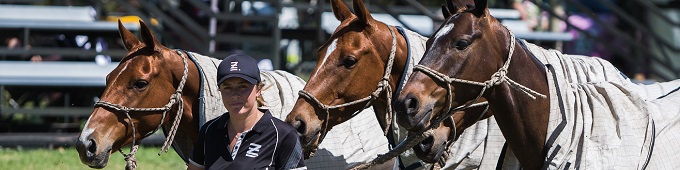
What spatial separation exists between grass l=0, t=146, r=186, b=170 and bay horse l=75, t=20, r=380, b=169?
11.0 feet

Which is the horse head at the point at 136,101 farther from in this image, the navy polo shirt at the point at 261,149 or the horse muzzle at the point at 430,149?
the navy polo shirt at the point at 261,149

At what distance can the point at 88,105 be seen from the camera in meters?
11.8

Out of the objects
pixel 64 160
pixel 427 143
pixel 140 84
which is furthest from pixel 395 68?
pixel 64 160

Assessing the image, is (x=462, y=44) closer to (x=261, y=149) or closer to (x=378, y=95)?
(x=378, y=95)

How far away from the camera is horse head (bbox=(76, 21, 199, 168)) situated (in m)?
5.16

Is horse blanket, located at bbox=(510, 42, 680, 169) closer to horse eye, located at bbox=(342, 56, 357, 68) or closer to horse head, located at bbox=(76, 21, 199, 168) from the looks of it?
horse eye, located at bbox=(342, 56, 357, 68)

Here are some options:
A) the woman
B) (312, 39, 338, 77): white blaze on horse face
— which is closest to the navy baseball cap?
the woman

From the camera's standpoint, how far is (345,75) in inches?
200

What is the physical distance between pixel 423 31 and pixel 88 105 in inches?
146

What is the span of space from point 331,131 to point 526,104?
1313 mm

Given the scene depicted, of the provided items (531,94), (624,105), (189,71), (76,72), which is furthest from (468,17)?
(76,72)

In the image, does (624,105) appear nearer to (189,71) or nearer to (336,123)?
(336,123)

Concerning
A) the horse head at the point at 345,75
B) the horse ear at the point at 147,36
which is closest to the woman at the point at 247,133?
the horse head at the point at 345,75

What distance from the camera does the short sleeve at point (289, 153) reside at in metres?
3.93
